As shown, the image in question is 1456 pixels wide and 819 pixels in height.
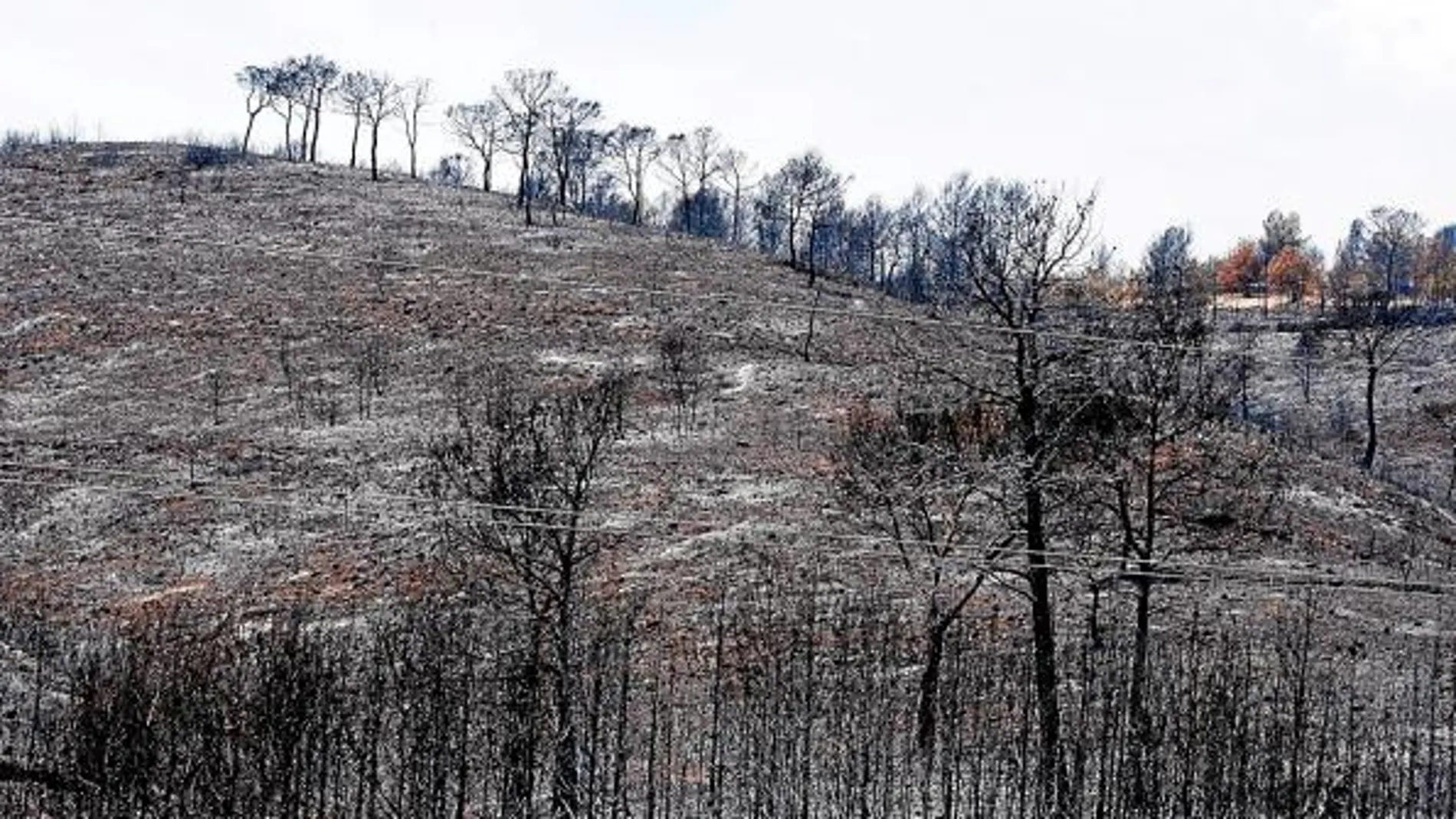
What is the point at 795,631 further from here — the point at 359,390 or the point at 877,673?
the point at 359,390

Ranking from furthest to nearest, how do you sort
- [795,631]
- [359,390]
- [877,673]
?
[359,390], [877,673], [795,631]

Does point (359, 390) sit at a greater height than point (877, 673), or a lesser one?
greater

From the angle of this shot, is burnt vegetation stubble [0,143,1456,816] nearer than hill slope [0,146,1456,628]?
Yes

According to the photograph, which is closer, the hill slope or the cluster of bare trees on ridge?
the cluster of bare trees on ridge

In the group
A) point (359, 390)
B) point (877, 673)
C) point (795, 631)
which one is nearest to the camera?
point (795, 631)

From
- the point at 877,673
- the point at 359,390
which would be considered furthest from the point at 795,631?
the point at 359,390

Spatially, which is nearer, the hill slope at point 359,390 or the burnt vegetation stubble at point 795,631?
the burnt vegetation stubble at point 795,631

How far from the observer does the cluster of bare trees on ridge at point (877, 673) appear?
17.0 m

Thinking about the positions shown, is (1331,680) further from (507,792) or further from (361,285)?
(361,285)

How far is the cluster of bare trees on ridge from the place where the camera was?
17031 millimetres

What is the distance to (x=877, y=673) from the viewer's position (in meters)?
24.4

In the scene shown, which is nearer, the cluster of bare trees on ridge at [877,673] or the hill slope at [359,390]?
the cluster of bare trees on ridge at [877,673]

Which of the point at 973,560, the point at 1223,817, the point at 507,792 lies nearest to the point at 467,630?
the point at 507,792

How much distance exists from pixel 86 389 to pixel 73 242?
2204 centimetres
